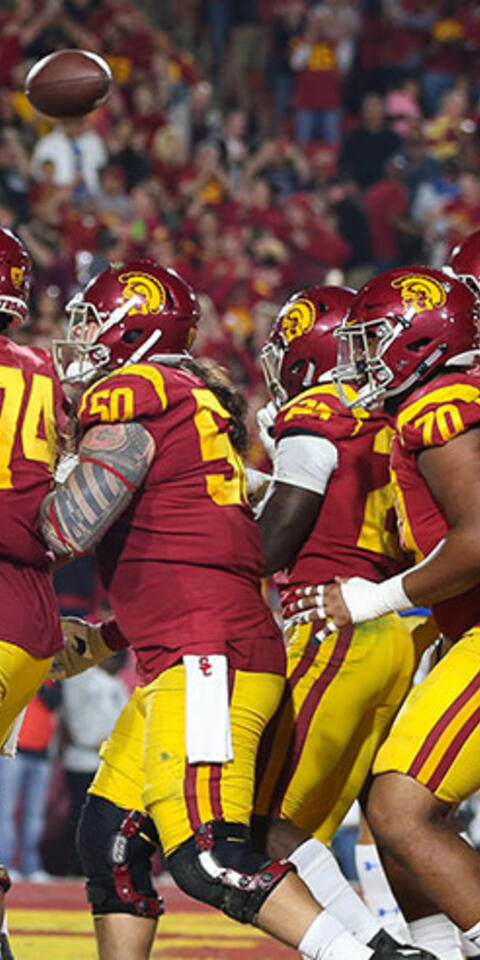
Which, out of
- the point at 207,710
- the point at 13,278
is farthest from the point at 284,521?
the point at 13,278

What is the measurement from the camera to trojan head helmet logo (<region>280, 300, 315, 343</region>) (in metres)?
4.91

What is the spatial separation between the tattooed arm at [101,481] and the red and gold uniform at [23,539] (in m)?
0.35

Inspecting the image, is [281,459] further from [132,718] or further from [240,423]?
[132,718]

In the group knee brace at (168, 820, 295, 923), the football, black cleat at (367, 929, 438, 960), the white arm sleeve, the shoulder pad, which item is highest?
the football

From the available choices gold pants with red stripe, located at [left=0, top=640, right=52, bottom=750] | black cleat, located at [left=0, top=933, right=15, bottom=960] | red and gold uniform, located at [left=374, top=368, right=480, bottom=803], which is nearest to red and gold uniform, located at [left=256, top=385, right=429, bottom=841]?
red and gold uniform, located at [left=374, top=368, right=480, bottom=803]

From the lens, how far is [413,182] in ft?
43.8

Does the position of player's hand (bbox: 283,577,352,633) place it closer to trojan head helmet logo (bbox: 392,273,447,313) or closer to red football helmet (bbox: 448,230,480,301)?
trojan head helmet logo (bbox: 392,273,447,313)

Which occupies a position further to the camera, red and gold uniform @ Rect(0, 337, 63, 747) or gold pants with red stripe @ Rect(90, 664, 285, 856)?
red and gold uniform @ Rect(0, 337, 63, 747)

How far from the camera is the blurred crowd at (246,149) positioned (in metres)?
11.6

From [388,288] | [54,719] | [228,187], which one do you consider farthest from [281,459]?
[228,187]

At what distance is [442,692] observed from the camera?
4027 millimetres

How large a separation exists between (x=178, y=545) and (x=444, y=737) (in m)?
0.75

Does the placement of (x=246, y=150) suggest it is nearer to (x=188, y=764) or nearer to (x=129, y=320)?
(x=129, y=320)

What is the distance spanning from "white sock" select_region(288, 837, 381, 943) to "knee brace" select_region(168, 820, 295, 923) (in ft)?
1.69
